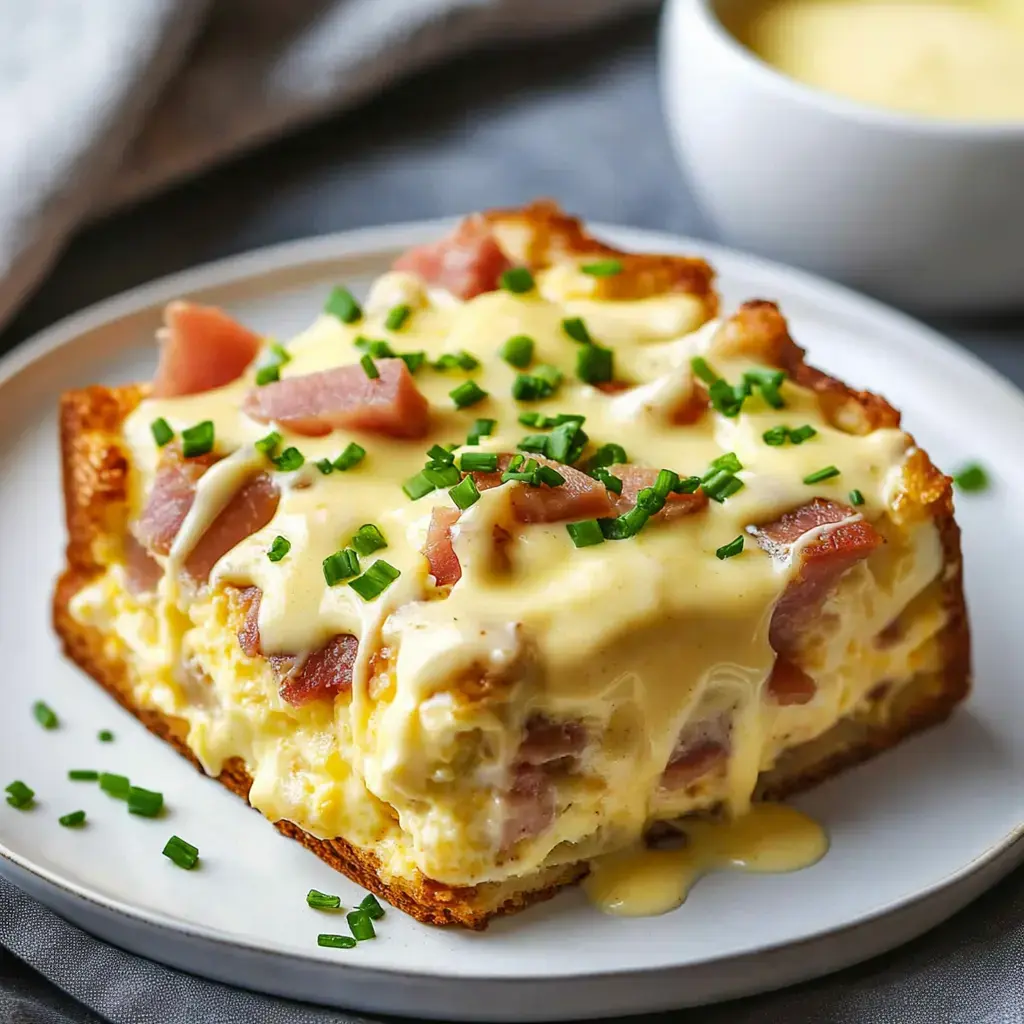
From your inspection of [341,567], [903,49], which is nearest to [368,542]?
[341,567]

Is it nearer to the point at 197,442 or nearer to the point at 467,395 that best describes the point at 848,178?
the point at 467,395

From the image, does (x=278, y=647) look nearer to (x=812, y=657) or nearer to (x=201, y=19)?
(x=812, y=657)

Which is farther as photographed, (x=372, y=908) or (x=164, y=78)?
(x=164, y=78)

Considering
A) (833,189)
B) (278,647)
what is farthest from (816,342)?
(278,647)

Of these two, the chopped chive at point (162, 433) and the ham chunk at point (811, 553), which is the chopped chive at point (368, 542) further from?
the ham chunk at point (811, 553)

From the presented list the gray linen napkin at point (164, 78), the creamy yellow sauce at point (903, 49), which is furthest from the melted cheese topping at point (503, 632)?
the creamy yellow sauce at point (903, 49)
